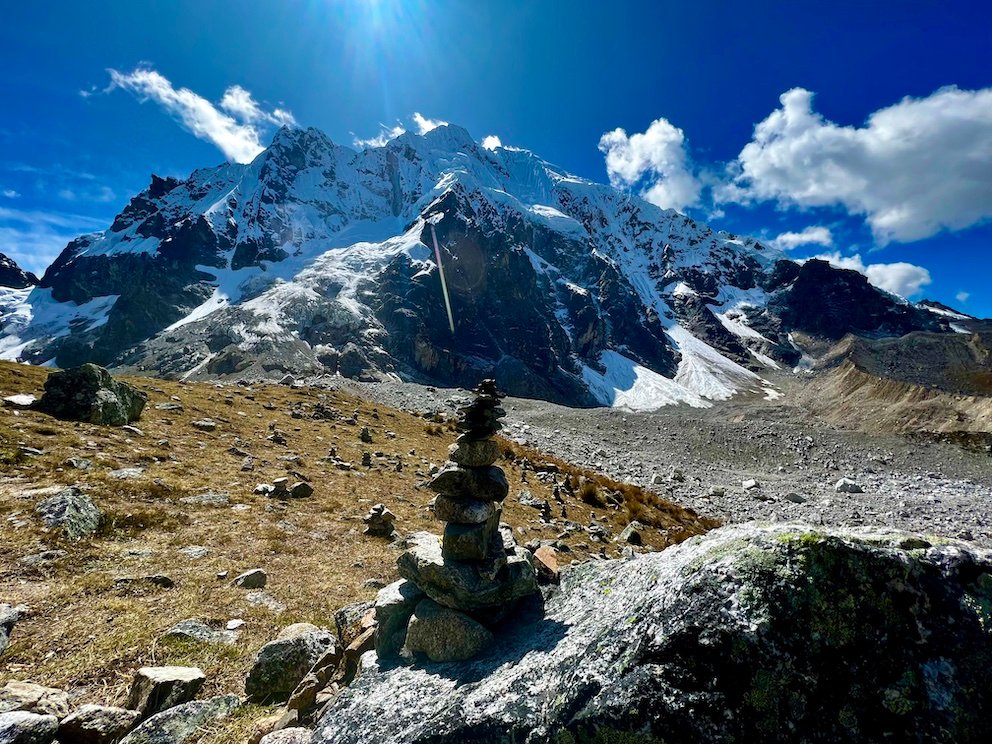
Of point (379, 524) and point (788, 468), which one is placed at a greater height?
point (788, 468)

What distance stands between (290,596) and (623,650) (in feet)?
25.0

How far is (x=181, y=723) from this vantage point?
5.05 metres

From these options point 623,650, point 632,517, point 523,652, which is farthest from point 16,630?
point 632,517

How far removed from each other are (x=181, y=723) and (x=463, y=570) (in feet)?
12.2

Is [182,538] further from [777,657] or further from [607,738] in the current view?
[777,657]

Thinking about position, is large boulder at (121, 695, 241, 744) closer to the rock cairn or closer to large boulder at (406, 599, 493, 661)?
the rock cairn

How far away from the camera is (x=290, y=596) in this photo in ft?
28.4

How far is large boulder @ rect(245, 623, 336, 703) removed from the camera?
19.7 feet

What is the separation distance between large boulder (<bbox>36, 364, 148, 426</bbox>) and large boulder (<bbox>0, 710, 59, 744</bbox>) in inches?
611

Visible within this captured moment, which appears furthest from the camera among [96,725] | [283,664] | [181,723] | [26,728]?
[283,664]

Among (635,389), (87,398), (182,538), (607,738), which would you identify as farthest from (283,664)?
(635,389)

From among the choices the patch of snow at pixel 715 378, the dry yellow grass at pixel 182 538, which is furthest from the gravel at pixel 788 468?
the patch of snow at pixel 715 378

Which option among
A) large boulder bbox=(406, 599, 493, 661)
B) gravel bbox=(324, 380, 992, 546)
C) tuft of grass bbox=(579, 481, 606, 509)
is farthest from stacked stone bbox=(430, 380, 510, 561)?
gravel bbox=(324, 380, 992, 546)

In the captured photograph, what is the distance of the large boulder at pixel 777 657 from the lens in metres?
2.87
